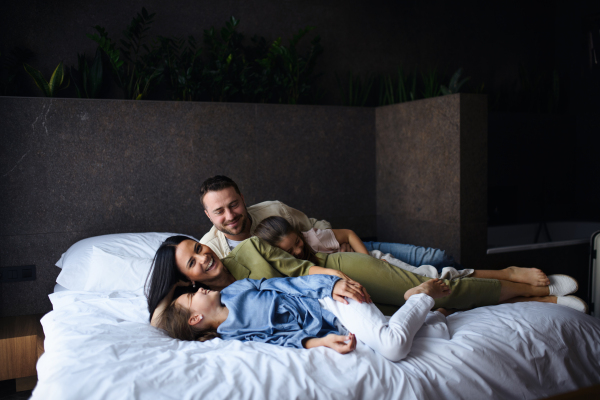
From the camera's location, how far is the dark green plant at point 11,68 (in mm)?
2564

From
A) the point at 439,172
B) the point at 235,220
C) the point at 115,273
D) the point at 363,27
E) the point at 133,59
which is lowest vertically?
the point at 115,273

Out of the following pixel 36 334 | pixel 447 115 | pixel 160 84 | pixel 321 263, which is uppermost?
pixel 160 84

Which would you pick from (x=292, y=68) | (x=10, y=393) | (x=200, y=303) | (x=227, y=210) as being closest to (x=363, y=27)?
(x=292, y=68)

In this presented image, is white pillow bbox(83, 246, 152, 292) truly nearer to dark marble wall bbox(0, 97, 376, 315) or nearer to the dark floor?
dark marble wall bbox(0, 97, 376, 315)

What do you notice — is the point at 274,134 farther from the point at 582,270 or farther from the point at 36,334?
the point at 582,270

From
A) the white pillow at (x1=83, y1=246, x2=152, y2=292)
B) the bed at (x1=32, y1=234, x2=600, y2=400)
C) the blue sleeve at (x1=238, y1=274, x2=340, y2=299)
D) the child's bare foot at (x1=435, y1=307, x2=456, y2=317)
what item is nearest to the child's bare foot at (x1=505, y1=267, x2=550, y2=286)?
the bed at (x1=32, y1=234, x2=600, y2=400)

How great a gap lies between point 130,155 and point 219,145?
53 centimetres

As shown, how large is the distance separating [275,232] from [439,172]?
124 cm

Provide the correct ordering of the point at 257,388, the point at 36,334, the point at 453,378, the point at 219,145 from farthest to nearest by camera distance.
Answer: the point at 219,145 < the point at 36,334 < the point at 453,378 < the point at 257,388

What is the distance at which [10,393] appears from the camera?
228cm

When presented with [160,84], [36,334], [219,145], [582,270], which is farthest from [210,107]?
[582,270]

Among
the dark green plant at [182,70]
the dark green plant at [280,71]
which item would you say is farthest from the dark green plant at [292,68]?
the dark green plant at [182,70]

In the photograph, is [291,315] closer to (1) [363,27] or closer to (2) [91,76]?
(2) [91,76]

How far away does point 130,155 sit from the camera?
8.87 ft
